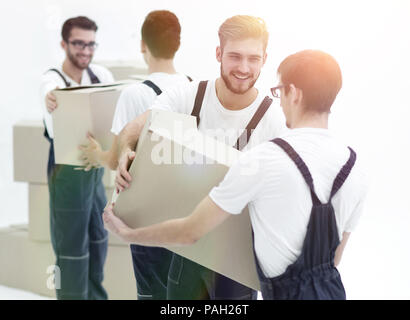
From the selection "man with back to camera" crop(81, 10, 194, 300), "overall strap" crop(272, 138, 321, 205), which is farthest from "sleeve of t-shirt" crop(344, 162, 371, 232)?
"man with back to camera" crop(81, 10, 194, 300)

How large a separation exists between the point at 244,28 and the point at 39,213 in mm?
2069

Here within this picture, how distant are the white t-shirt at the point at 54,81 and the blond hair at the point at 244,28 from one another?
123cm

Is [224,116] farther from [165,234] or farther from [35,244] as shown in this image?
[35,244]

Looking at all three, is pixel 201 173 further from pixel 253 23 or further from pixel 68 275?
pixel 68 275

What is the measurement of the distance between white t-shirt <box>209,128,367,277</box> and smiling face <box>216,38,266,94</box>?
0.43m

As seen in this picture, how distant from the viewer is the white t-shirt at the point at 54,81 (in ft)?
9.24

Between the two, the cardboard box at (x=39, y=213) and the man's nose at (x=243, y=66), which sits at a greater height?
the man's nose at (x=243, y=66)

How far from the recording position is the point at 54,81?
2926 millimetres

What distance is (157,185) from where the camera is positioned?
160 centimetres

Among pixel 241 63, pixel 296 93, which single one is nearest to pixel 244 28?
pixel 241 63

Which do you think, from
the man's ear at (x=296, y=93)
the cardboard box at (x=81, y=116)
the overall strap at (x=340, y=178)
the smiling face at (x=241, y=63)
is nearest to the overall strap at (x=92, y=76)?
the cardboard box at (x=81, y=116)

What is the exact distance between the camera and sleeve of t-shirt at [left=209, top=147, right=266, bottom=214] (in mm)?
1364

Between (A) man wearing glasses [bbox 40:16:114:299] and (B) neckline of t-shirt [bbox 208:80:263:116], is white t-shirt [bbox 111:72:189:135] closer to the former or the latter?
(B) neckline of t-shirt [bbox 208:80:263:116]

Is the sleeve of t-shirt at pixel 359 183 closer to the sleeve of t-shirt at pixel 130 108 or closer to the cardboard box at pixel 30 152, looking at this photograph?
the sleeve of t-shirt at pixel 130 108
